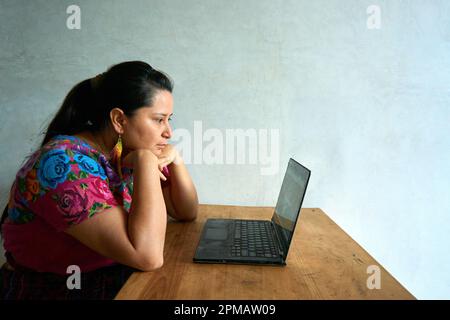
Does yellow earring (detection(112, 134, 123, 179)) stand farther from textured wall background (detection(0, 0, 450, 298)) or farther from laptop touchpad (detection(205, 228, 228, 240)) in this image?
textured wall background (detection(0, 0, 450, 298))

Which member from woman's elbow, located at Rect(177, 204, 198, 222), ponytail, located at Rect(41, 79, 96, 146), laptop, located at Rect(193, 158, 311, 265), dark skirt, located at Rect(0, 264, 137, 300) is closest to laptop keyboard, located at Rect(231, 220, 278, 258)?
laptop, located at Rect(193, 158, 311, 265)

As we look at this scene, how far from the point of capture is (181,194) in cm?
148

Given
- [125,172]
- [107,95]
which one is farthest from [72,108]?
[125,172]

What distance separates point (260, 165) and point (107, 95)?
2.74ft

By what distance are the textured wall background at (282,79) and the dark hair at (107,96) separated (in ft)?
1.86

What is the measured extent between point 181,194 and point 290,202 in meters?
0.42

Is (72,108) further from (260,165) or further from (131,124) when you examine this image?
(260,165)

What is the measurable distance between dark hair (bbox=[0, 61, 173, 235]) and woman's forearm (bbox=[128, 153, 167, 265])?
0.66 feet

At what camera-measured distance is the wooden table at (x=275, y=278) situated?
90 centimetres

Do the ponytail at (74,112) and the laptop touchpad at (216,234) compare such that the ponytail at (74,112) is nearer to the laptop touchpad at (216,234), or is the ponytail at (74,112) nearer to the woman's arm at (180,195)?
the woman's arm at (180,195)

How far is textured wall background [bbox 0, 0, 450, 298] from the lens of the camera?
1.78 metres

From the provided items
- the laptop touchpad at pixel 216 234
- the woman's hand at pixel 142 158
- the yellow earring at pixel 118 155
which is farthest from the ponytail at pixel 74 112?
the laptop touchpad at pixel 216 234

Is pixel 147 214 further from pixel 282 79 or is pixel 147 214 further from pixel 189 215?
pixel 282 79

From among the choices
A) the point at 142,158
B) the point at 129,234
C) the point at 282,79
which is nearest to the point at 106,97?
the point at 142,158
